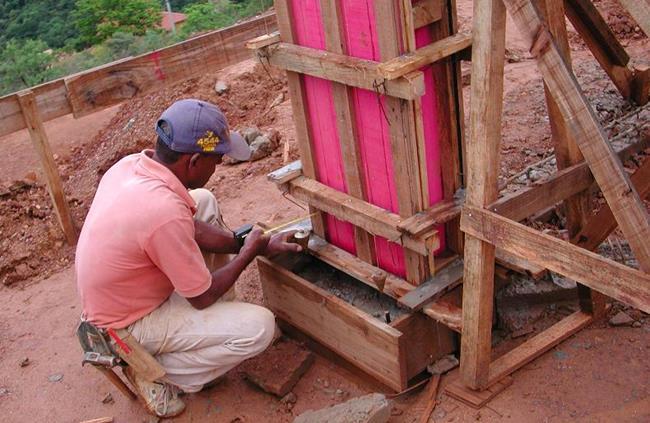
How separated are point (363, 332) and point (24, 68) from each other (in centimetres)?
1647

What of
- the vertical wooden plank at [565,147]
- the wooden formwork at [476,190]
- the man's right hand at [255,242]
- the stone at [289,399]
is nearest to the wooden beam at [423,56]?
the wooden formwork at [476,190]

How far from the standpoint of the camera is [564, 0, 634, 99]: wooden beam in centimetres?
511

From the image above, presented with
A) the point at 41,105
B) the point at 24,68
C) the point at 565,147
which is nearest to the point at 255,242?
the point at 565,147

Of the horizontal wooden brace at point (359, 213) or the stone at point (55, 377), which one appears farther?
the stone at point (55, 377)

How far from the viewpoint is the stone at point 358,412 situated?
12.0ft

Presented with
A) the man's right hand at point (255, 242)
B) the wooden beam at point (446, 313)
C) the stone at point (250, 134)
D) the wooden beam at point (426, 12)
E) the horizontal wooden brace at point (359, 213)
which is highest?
the wooden beam at point (426, 12)

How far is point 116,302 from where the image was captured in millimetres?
4035

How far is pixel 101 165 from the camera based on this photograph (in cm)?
796

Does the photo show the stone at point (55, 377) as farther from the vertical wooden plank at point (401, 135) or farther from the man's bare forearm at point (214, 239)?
the vertical wooden plank at point (401, 135)

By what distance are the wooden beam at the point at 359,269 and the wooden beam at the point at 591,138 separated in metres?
1.43

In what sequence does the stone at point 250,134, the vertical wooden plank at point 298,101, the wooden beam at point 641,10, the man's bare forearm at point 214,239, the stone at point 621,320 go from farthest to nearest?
the stone at point 250,134, the man's bare forearm at point 214,239, the stone at point 621,320, the vertical wooden plank at point 298,101, the wooden beam at point 641,10

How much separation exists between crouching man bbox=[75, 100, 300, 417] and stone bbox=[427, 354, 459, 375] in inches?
36.7

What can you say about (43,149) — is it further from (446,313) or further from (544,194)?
(544,194)

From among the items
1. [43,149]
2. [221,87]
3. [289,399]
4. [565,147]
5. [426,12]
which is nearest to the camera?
[426,12]
